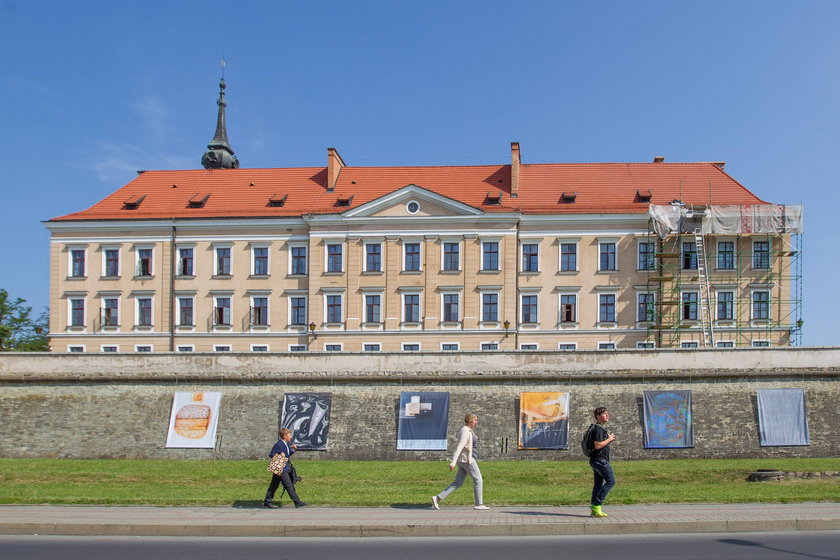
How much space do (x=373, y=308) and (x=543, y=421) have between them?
1897 centimetres

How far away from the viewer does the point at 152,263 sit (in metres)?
50.3

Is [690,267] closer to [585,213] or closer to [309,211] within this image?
[585,213]

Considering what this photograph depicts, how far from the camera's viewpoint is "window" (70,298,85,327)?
50.1 m

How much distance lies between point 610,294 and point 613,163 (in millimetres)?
9795

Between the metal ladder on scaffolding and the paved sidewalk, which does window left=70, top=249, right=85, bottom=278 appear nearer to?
the metal ladder on scaffolding

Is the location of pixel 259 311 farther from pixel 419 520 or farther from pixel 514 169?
pixel 419 520

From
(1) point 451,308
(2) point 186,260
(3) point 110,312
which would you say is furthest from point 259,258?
(1) point 451,308

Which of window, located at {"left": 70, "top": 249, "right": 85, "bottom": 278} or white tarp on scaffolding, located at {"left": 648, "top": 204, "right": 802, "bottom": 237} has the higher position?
white tarp on scaffolding, located at {"left": 648, "top": 204, "right": 802, "bottom": 237}

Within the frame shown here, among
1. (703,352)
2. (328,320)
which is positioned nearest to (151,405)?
(328,320)

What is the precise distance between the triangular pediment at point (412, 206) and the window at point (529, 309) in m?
5.55

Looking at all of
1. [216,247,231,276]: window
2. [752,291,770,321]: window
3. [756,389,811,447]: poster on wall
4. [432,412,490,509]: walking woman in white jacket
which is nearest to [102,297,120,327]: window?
[216,247,231,276]: window

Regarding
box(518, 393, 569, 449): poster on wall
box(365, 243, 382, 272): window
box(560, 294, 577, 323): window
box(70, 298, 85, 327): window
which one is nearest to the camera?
box(518, 393, 569, 449): poster on wall

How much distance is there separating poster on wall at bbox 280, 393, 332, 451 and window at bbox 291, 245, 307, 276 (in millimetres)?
17676

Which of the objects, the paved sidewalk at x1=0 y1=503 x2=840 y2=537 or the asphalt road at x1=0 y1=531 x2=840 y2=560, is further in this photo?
the paved sidewalk at x1=0 y1=503 x2=840 y2=537
